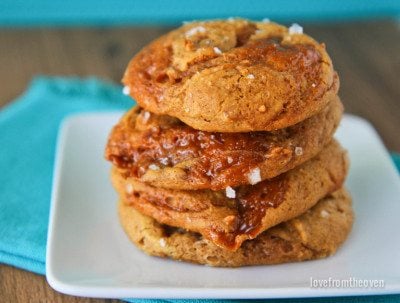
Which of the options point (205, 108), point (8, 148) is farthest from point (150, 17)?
point (205, 108)

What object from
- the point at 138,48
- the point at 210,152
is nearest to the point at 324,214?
the point at 210,152

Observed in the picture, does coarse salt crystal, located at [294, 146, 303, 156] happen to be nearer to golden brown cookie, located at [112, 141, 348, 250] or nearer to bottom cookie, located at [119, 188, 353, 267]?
golden brown cookie, located at [112, 141, 348, 250]

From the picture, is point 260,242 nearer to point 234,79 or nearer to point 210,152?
point 210,152

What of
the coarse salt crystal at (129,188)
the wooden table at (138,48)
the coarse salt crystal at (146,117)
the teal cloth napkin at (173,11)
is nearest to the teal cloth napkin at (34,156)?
the coarse salt crystal at (129,188)

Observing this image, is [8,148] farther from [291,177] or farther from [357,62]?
[357,62]

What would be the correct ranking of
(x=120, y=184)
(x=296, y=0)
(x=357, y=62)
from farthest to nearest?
(x=296, y=0), (x=357, y=62), (x=120, y=184)

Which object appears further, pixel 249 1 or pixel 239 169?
pixel 249 1

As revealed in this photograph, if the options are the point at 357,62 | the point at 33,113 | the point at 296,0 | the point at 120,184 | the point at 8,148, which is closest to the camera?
the point at 120,184
